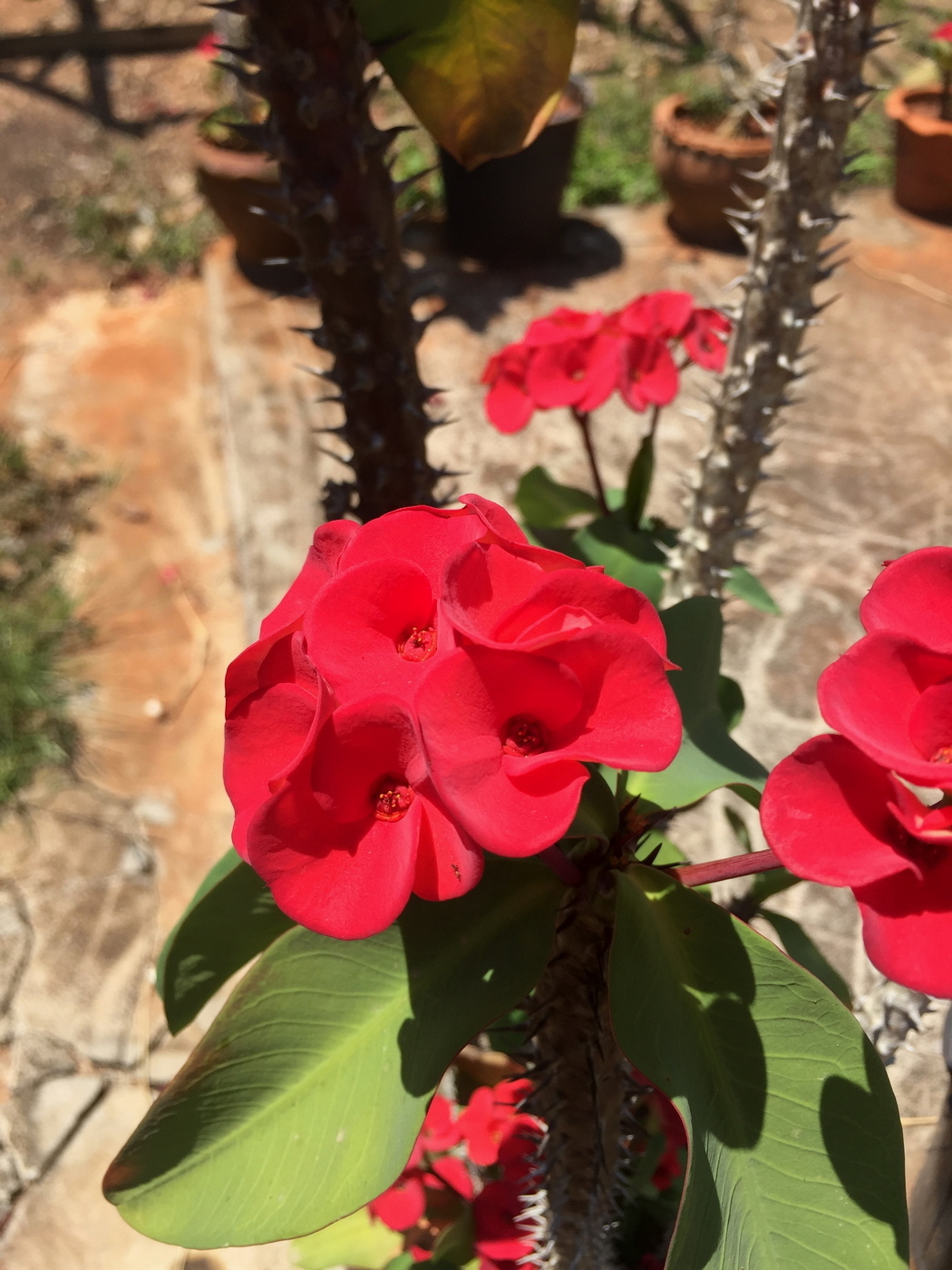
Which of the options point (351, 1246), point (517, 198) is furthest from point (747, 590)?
point (517, 198)

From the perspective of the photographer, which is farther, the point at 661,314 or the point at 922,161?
the point at 922,161

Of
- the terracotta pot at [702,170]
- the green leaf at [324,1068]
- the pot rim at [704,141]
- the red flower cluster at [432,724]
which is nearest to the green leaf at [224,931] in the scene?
the green leaf at [324,1068]

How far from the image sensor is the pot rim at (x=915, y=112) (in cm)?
347

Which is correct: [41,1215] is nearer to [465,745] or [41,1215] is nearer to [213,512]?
[465,745]

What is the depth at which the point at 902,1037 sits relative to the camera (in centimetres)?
104

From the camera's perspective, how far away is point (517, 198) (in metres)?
3.40

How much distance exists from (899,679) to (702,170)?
3396mm

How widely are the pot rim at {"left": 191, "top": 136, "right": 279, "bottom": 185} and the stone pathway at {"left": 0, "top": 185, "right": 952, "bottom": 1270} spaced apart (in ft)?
1.27

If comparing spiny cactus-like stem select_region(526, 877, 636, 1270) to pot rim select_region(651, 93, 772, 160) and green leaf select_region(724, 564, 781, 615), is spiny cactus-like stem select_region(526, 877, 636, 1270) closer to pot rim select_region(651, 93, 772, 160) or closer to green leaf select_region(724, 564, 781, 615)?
green leaf select_region(724, 564, 781, 615)

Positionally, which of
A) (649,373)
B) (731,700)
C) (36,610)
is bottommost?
(36,610)

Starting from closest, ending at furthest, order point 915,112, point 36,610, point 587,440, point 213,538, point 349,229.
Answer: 1. point 349,229
2. point 587,440
3. point 36,610
4. point 213,538
5. point 915,112

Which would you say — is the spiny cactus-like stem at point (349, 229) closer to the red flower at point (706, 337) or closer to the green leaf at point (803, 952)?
the red flower at point (706, 337)

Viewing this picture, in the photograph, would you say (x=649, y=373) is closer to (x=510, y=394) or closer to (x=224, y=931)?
(x=510, y=394)

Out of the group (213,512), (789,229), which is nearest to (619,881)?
(789,229)
